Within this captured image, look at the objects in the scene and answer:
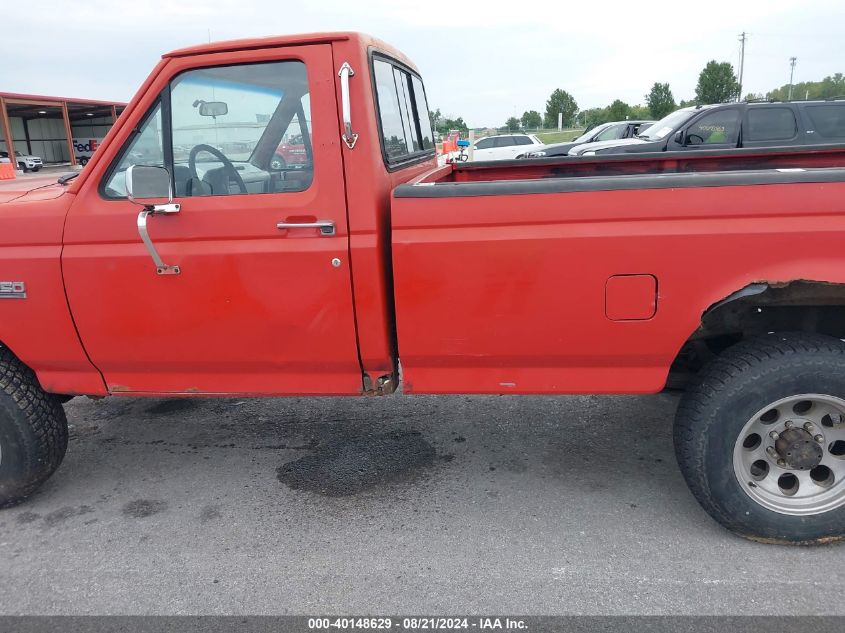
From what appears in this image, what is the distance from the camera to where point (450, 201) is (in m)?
2.56

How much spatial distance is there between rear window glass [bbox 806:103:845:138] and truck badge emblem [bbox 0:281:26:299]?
34.6 feet

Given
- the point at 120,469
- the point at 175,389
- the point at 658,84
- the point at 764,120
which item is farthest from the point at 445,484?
the point at 658,84

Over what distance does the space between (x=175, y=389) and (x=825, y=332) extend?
302 centimetres

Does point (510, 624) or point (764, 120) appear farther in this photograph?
point (764, 120)

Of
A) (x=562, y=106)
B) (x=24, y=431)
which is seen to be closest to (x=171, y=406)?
(x=24, y=431)

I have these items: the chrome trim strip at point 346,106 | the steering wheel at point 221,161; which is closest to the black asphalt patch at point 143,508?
the steering wheel at point 221,161

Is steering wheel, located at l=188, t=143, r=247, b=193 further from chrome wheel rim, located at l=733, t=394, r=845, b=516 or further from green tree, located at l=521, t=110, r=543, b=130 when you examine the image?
green tree, located at l=521, t=110, r=543, b=130

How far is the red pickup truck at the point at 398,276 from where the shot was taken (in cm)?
249

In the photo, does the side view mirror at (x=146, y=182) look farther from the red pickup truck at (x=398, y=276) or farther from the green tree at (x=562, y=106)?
the green tree at (x=562, y=106)

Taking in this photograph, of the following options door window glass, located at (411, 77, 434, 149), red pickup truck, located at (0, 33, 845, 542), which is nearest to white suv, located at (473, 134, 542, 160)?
door window glass, located at (411, 77, 434, 149)

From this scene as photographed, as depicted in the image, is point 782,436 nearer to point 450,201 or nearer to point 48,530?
point 450,201

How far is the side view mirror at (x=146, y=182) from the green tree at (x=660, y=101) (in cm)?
4438

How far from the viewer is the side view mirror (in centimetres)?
256

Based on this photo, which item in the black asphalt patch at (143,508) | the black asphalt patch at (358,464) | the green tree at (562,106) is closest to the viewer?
the black asphalt patch at (143,508)
